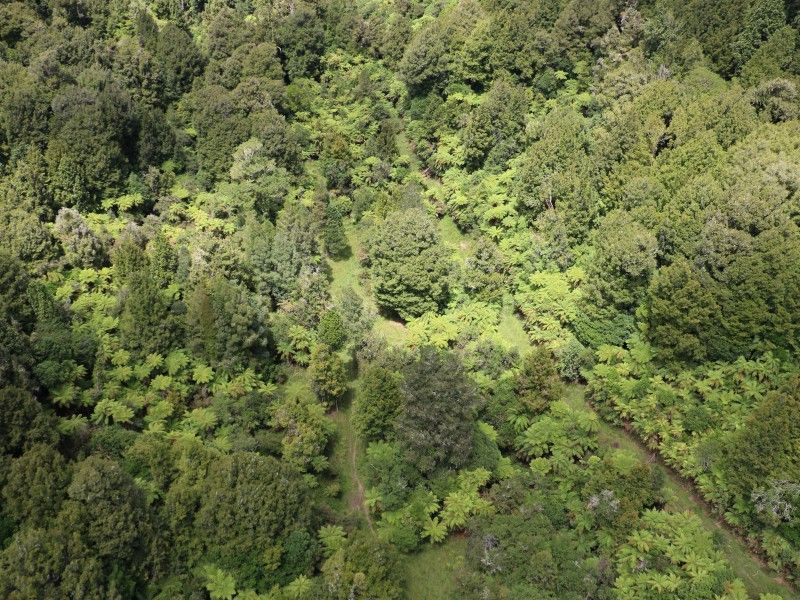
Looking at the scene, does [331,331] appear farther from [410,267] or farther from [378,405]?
[378,405]

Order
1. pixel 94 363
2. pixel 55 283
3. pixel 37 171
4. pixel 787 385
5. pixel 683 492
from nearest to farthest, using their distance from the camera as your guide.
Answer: pixel 787 385, pixel 683 492, pixel 94 363, pixel 55 283, pixel 37 171

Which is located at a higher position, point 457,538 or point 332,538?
point 457,538

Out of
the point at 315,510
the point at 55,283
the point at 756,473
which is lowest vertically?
the point at 55,283

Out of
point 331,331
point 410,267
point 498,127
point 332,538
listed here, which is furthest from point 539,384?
point 498,127

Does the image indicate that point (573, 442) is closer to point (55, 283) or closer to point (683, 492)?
point (683, 492)

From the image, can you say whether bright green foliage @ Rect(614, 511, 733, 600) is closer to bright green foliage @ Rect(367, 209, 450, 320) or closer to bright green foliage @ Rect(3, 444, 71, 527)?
bright green foliage @ Rect(367, 209, 450, 320)

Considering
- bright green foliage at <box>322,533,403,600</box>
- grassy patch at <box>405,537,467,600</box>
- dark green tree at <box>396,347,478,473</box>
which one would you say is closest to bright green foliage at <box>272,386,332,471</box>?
dark green tree at <box>396,347,478,473</box>

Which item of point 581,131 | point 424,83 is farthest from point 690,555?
point 424,83
